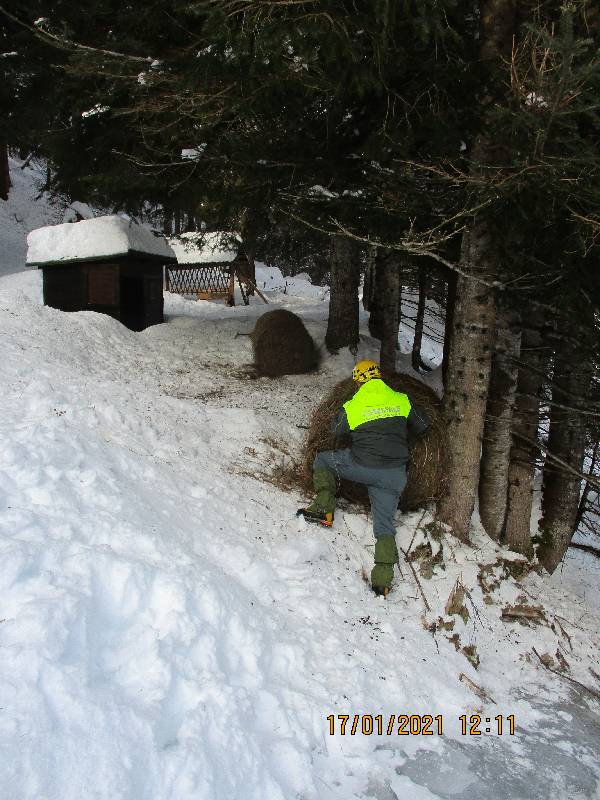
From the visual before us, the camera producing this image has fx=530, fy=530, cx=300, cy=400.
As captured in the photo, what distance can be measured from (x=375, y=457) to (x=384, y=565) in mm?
968

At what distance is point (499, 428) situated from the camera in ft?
19.1

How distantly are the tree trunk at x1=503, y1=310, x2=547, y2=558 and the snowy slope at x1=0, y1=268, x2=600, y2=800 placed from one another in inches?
23.2

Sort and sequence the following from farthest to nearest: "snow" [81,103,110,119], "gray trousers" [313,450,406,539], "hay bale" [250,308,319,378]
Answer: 1. "hay bale" [250,308,319,378]
2. "snow" [81,103,110,119]
3. "gray trousers" [313,450,406,539]

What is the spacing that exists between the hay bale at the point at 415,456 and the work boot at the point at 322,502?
0.41 meters

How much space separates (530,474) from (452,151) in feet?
12.0

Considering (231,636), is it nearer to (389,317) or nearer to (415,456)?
(415,456)

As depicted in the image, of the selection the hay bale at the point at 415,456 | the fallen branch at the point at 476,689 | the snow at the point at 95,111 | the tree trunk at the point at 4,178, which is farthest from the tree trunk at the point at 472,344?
the tree trunk at the point at 4,178

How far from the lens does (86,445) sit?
4621 mm

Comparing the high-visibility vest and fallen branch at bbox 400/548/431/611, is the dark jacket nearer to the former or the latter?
the high-visibility vest

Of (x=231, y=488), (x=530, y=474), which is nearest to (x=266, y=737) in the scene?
(x=231, y=488)

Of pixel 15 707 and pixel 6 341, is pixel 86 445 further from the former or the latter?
pixel 6 341

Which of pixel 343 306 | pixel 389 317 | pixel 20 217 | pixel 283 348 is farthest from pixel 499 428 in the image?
pixel 20 217

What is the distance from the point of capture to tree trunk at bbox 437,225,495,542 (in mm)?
5223
